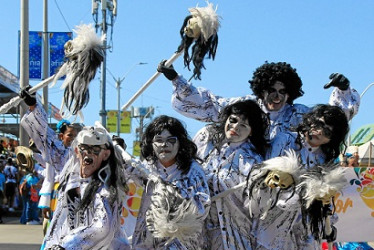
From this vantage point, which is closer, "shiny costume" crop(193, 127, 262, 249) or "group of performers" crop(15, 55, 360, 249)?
"group of performers" crop(15, 55, 360, 249)

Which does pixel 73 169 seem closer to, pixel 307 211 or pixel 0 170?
pixel 307 211

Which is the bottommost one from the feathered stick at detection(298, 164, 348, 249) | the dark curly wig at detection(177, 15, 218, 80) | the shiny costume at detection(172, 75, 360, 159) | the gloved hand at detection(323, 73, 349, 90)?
the feathered stick at detection(298, 164, 348, 249)

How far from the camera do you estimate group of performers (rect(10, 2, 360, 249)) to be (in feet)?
12.9

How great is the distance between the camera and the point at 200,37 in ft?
15.5

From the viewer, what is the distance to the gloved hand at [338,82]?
188 inches

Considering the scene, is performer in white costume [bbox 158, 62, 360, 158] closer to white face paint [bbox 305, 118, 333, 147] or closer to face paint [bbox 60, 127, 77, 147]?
white face paint [bbox 305, 118, 333, 147]

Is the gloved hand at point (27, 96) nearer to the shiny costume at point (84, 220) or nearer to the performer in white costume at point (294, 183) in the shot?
the shiny costume at point (84, 220)

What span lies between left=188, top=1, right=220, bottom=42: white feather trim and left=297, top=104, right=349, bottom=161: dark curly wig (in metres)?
0.87

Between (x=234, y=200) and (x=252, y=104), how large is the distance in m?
0.64

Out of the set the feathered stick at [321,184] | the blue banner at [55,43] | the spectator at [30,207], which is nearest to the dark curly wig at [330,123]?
the feathered stick at [321,184]

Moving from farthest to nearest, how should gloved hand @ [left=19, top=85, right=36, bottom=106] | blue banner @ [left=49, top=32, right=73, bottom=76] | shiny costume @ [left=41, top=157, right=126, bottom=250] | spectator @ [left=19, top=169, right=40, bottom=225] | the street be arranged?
blue banner @ [left=49, top=32, right=73, bottom=76]
spectator @ [left=19, top=169, right=40, bottom=225]
the street
gloved hand @ [left=19, top=85, right=36, bottom=106]
shiny costume @ [left=41, top=157, right=126, bottom=250]

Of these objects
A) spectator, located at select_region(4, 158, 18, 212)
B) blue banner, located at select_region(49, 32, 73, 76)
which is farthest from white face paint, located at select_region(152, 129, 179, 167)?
spectator, located at select_region(4, 158, 18, 212)

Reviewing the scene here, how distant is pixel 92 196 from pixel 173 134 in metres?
0.65

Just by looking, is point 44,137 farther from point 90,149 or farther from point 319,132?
point 319,132
